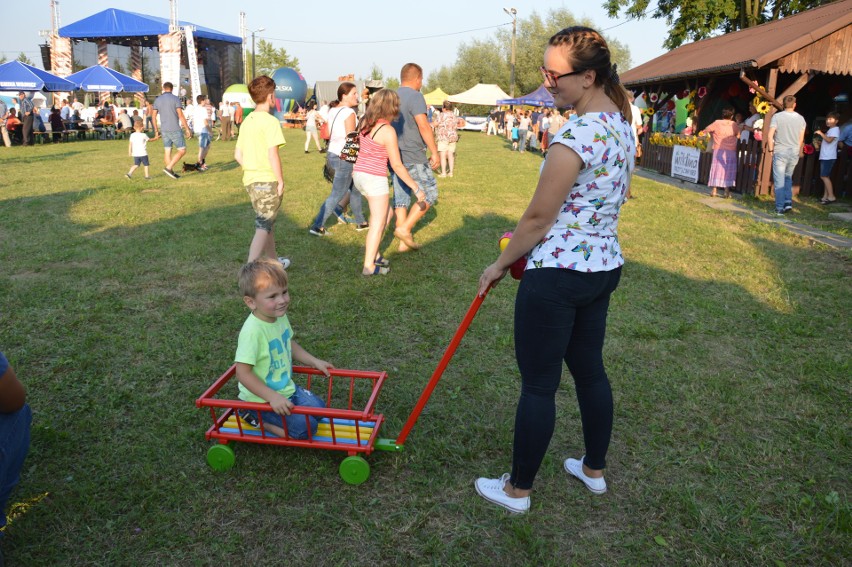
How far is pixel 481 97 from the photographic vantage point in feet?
156

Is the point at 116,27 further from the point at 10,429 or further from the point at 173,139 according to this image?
the point at 10,429

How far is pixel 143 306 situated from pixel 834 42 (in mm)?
13620

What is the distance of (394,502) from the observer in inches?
115

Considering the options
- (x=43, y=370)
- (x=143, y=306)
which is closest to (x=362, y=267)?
(x=143, y=306)

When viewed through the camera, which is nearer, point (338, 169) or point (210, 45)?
point (338, 169)

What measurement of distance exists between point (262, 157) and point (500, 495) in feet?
12.9

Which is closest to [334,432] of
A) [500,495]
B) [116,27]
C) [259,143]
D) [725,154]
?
[500,495]

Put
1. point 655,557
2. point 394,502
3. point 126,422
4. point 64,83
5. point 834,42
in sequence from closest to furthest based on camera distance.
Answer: point 655,557
point 394,502
point 126,422
point 834,42
point 64,83

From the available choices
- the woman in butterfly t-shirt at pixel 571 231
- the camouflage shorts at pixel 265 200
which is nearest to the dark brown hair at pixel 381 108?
the camouflage shorts at pixel 265 200

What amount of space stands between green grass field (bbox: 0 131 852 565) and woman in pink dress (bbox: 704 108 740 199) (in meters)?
5.57

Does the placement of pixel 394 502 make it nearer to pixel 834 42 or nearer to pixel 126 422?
pixel 126 422

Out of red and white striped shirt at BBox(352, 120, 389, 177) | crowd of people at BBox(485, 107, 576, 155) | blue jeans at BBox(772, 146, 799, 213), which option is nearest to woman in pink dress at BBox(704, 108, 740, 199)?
blue jeans at BBox(772, 146, 799, 213)

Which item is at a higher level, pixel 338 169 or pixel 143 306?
pixel 338 169

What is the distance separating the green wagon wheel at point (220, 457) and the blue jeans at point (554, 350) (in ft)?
4.49
